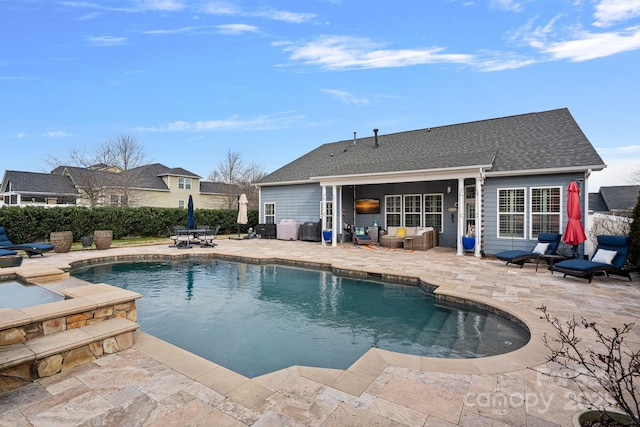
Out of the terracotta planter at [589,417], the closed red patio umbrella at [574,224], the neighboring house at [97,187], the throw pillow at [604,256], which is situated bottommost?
the terracotta planter at [589,417]

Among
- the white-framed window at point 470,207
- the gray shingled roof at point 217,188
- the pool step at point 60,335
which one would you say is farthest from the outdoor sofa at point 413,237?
the gray shingled roof at point 217,188

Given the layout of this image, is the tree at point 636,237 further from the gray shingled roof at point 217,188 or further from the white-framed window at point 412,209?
the gray shingled roof at point 217,188

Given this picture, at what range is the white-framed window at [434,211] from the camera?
43.8 feet

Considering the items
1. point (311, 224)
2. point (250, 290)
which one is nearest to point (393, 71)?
point (311, 224)

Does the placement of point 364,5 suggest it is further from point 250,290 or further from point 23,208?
point 23,208

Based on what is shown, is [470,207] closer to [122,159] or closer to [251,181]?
[251,181]

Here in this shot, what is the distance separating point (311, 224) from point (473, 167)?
7693 millimetres

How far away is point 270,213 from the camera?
17500 millimetres

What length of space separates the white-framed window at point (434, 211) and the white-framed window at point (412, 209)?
0.97 feet

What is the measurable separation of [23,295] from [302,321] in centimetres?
477

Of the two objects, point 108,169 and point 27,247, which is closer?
point 27,247

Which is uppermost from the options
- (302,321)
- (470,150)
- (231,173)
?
(231,173)

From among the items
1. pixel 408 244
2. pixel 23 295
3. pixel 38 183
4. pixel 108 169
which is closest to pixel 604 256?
pixel 408 244

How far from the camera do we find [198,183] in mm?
30734
